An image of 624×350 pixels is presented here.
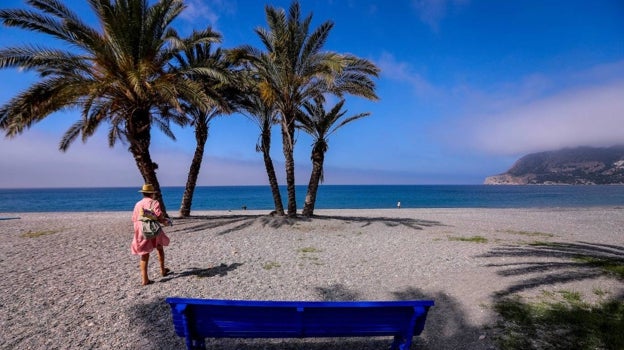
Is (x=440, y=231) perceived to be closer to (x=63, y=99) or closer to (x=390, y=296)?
(x=390, y=296)

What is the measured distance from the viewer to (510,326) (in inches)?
165

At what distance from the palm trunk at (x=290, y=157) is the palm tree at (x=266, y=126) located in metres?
0.66

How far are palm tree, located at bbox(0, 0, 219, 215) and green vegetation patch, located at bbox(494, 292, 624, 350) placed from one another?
10159mm

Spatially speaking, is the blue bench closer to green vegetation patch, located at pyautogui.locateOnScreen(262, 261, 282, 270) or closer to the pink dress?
the pink dress

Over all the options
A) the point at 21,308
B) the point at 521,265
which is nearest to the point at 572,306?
the point at 521,265

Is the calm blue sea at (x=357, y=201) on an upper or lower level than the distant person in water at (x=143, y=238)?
lower

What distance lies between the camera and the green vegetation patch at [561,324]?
3740 mm

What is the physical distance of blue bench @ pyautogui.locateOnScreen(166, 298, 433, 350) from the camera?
9.82ft

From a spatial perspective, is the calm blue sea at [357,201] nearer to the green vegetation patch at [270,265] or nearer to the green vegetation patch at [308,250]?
the green vegetation patch at [308,250]

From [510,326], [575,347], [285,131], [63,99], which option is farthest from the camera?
[285,131]

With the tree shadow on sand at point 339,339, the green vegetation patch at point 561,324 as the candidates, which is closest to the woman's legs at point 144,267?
the tree shadow on sand at point 339,339

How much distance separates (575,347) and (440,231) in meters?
9.38

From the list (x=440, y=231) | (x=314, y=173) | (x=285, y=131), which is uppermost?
(x=285, y=131)

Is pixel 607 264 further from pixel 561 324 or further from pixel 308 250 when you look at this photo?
pixel 308 250
